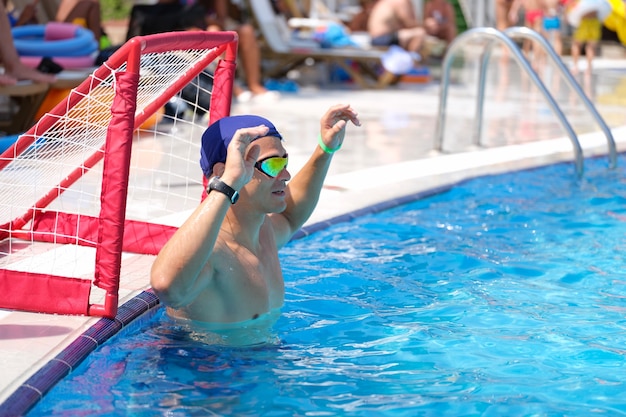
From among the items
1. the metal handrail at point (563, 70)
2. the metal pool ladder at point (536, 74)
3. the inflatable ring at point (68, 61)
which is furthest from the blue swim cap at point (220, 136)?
the inflatable ring at point (68, 61)

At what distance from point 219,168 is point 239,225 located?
293 millimetres

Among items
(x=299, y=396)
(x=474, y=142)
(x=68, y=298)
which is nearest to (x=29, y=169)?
(x=68, y=298)

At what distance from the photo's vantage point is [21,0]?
10.2m

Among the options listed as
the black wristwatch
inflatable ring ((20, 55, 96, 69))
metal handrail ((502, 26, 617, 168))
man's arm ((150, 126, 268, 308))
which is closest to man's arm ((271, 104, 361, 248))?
man's arm ((150, 126, 268, 308))

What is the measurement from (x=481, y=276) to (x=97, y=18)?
6251 mm

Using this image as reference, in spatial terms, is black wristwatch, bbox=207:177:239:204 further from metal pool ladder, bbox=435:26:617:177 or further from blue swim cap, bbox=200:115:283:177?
metal pool ladder, bbox=435:26:617:177

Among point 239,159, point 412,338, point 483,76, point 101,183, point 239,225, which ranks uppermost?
point 239,159

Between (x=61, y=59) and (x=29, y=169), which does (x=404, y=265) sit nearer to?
(x=29, y=169)

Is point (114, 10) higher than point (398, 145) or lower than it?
higher

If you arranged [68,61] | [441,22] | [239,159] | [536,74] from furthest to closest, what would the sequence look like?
[441,22] < [68,61] < [536,74] < [239,159]

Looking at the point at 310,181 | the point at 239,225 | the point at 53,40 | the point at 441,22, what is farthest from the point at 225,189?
the point at 441,22

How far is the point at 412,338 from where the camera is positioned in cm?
389

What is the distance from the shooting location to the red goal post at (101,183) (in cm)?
342

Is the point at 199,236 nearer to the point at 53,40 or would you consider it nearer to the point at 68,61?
the point at 68,61
